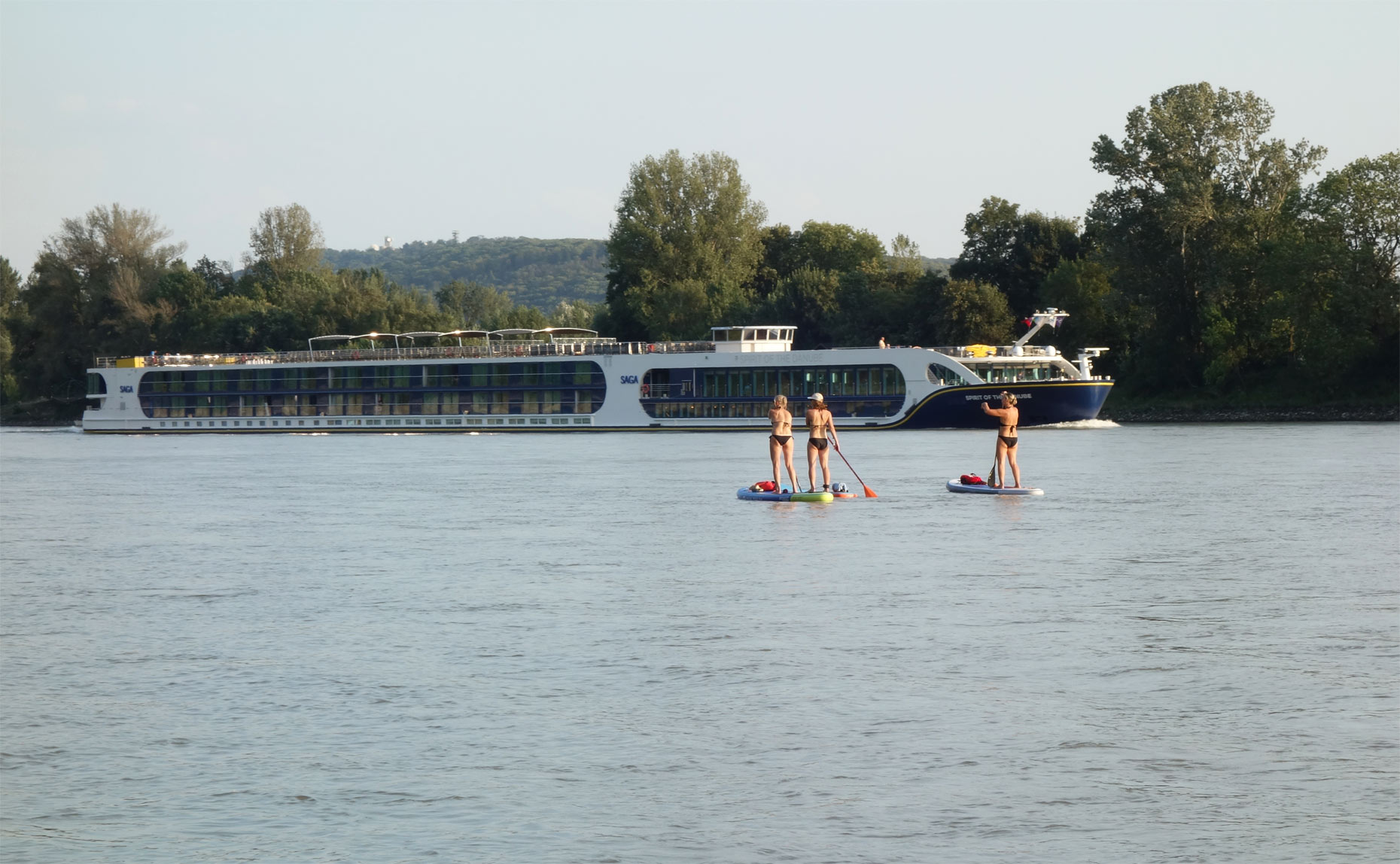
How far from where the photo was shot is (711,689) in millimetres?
15266

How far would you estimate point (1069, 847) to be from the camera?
10.2m

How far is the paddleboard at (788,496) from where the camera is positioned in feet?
123

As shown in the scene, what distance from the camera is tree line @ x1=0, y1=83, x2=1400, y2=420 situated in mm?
93688

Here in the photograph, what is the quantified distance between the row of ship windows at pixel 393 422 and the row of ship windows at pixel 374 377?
7.37 feet

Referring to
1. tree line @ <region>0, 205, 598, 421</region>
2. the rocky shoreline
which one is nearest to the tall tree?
tree line @ <region>0, 205, 598, 421</region>

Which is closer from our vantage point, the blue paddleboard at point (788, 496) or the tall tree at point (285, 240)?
the blue paddleboard at point (788, 496)

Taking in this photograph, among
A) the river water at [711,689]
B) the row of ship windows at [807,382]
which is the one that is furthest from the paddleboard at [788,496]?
the row of ship windows at [807,382]

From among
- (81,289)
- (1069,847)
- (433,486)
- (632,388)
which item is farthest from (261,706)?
(81,289)

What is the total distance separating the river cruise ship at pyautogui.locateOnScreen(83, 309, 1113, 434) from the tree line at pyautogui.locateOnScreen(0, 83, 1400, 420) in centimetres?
659

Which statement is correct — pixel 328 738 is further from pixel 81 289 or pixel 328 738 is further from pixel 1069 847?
pixel 81 289

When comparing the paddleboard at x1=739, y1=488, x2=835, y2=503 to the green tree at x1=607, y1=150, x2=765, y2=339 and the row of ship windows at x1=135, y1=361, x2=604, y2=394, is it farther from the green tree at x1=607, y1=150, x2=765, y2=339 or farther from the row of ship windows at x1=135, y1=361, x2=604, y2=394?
the green tree at x1=607, y1=150, x2=765, y2=339

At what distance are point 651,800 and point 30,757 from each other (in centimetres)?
520

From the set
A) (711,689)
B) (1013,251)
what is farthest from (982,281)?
(711,689)

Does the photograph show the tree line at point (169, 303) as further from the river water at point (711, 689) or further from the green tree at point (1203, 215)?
the river water at point (711, 689)
